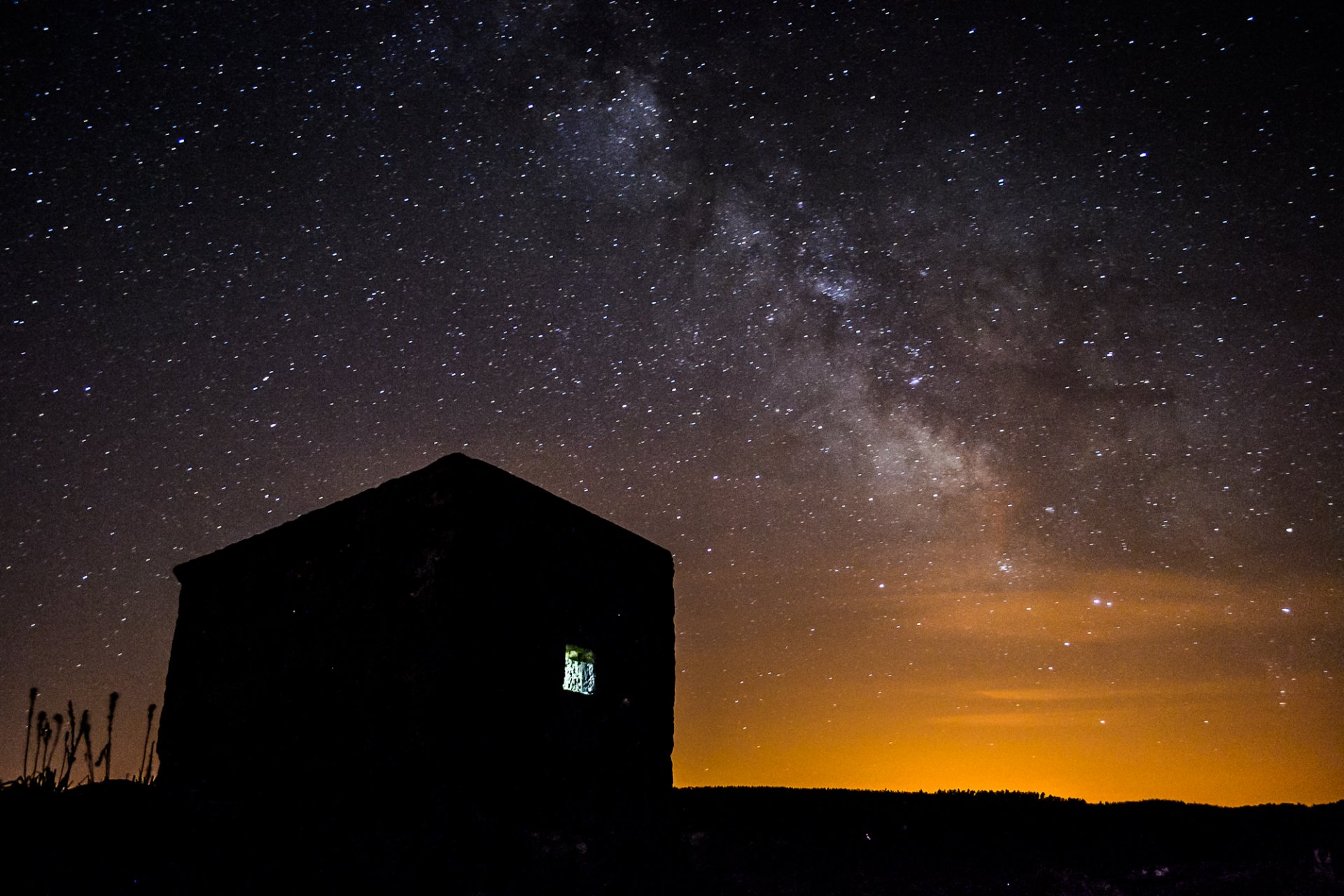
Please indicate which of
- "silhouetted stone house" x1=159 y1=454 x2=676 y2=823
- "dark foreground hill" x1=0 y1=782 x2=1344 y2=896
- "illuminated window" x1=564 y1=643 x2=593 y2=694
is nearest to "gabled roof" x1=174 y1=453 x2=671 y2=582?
"silhouetted stone house" x1=159 y1=454 x2=676 y2=823

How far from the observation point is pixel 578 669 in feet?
29.2

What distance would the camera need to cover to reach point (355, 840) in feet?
22.3

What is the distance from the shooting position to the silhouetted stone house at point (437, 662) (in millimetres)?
7781

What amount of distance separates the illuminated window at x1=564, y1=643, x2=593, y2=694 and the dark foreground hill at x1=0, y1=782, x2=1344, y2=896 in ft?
4.73

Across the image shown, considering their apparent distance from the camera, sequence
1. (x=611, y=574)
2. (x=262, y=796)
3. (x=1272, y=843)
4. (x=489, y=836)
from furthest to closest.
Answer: (x=611, y=574) → (x=262, y=796) → (x=1272, y=843) → (x=489, y=836)

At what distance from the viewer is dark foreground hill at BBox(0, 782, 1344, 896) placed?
19.5 ft

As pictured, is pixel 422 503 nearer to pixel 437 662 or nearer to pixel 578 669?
pixel 437 662

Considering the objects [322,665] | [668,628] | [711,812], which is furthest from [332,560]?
[711,812]

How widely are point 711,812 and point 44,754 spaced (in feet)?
21.8

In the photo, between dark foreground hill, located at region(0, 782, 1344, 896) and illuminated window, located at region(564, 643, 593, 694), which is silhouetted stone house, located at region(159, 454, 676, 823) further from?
dark foreground hill, located at region(0, 782, 1344, 896)

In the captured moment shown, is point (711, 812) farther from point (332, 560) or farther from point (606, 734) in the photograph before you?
point (332, 560)

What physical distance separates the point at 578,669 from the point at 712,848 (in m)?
2.24

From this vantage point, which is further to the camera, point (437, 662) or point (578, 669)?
point (578, 669)

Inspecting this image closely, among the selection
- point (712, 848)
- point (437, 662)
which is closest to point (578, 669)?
point (437, 662)
